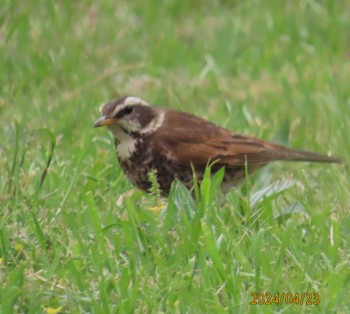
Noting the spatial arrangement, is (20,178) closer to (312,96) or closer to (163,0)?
(312,96)

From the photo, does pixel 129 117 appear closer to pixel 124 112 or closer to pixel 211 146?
pixel 124 112

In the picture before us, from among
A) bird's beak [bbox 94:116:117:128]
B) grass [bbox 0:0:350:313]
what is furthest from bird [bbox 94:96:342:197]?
grass [bbox 0:0:350:313]

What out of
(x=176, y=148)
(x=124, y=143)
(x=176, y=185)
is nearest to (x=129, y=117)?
(x=124, y=143)

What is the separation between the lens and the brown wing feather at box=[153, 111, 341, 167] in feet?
24.8

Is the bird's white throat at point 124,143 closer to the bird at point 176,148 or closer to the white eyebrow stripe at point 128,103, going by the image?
the bird at point 176,148

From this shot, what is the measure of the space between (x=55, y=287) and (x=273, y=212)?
61.7 inches

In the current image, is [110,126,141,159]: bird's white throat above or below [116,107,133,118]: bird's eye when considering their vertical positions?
below

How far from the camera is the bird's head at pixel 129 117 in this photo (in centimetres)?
749

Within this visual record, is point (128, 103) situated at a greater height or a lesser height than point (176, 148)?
greater

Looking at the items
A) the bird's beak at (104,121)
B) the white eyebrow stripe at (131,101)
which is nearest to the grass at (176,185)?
the bird's beak at (104,121)

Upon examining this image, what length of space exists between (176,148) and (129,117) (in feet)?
1.10

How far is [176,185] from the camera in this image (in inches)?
276

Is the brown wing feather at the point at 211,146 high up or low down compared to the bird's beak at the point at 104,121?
down

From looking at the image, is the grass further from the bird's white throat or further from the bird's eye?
the bird's eye
